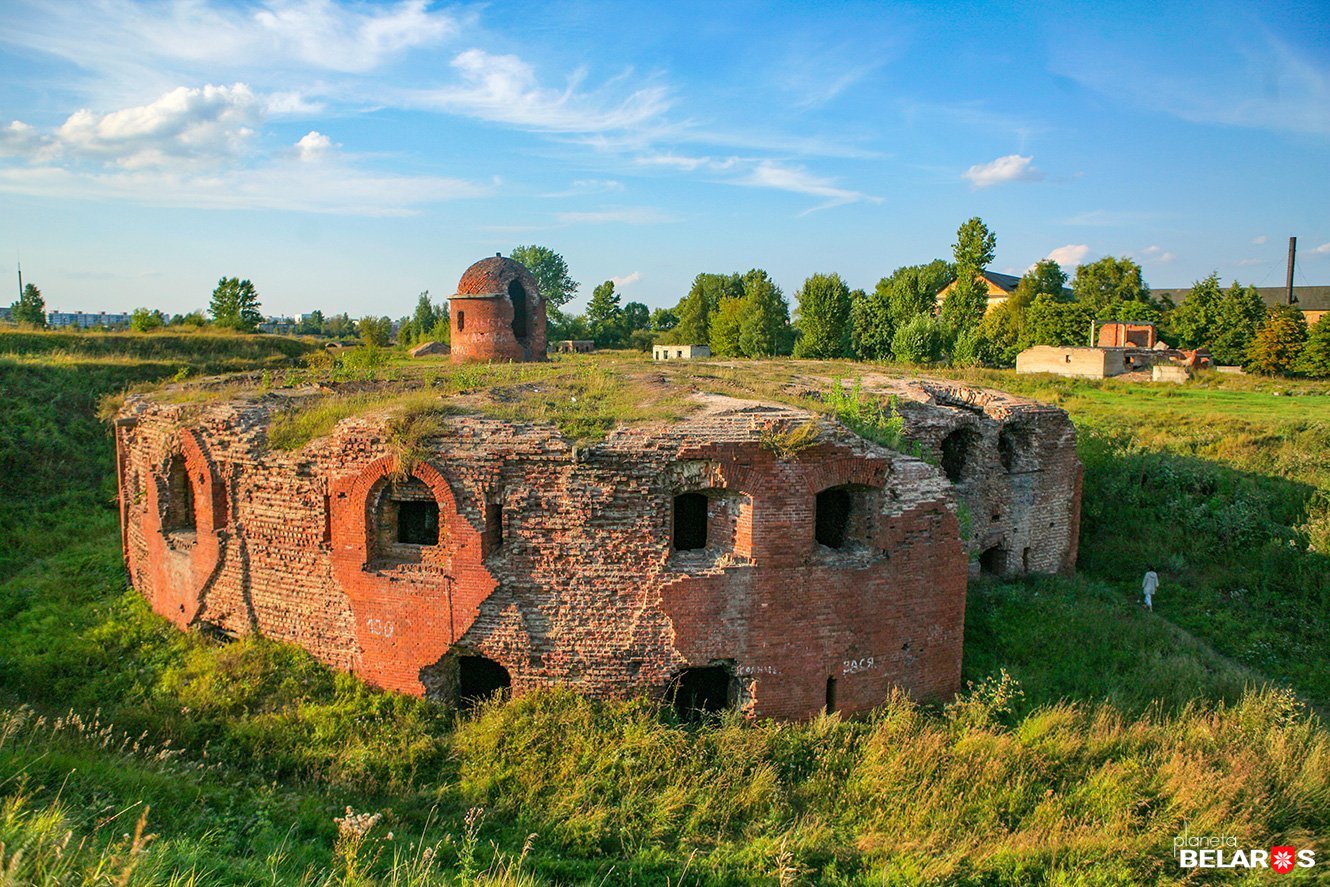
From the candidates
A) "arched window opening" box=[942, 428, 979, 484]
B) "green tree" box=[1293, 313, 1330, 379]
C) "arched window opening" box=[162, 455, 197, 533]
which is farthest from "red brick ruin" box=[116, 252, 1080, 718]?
"green tree" box=[1293, 313, 1330, 379]

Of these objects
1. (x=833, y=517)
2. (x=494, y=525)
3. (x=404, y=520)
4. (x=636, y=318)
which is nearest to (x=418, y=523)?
(x=404, y=520)

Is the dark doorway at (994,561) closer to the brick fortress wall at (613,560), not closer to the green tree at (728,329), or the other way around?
the brick fortress wall at (613,560)

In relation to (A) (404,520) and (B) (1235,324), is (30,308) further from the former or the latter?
(B) (1235,324)

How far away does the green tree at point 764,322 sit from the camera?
43031 millimetres

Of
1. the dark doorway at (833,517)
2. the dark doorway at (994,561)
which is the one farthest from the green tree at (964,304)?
the dark doorway at (833,517)

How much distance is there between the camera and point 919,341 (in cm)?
3441

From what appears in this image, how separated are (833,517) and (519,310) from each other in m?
12.6

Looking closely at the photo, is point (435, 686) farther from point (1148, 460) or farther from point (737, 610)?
point (1148, 460)

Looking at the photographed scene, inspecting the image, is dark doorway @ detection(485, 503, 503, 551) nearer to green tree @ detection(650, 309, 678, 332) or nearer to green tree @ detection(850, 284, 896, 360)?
green tree @ detection(850, 284, 896, 360)

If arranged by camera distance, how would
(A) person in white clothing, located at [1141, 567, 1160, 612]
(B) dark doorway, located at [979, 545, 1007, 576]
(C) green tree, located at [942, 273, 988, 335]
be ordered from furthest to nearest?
1. (C) green tree, located at [942, 273, 988, 335]
2. (A) person in white clothing, located at [1141, 567, 1160, 612]
3. (B) dark doorway, located at [979, 545, 1007, 576]

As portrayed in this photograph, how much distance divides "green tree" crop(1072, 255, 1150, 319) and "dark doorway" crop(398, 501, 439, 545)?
47928 mm

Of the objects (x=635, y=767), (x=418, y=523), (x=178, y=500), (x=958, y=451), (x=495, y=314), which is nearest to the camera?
(x=635, y=767)

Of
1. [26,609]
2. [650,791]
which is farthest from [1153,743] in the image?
[26,609]

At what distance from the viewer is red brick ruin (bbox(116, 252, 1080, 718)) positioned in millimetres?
7816
